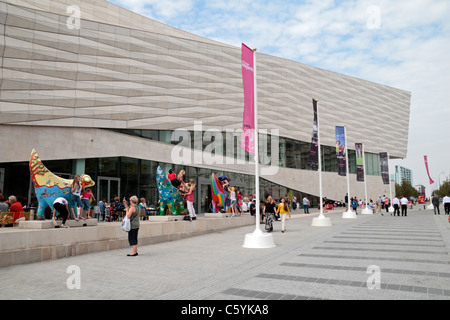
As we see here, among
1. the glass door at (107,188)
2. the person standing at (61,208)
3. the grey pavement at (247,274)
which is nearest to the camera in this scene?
the grey pavement at (247,274)

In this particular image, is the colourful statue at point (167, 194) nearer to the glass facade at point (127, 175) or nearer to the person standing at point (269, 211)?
the person standing at point (269, 211)

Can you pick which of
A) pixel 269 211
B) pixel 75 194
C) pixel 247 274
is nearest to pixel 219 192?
pixel 269 211

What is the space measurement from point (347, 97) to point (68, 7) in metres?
47.0

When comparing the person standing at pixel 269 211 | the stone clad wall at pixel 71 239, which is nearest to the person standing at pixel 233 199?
the person standing at pixel 269 211

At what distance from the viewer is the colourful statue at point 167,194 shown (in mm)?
14438

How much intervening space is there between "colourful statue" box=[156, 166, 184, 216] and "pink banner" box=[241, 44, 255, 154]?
14.6ft

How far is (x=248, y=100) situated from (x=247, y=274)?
6.44m

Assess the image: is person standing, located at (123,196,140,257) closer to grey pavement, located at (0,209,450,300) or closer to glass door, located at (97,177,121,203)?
grey pavement, located at (0,209,450,300)

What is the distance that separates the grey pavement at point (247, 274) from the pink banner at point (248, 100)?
3.77m

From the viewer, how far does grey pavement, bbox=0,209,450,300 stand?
5.41m

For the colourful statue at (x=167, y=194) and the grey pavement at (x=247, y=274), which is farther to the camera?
the colourful statue at (x=167, y=194)

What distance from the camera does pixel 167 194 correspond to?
1458cm
